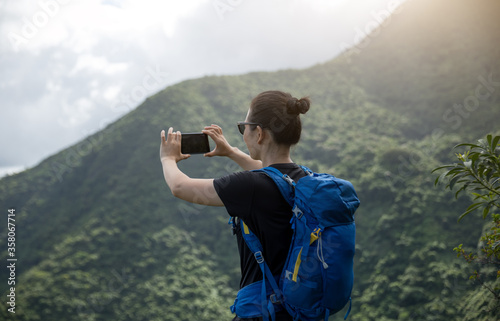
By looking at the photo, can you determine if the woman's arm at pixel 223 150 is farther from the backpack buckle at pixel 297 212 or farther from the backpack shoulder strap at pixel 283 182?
the backpack buckle at pixel 297 212

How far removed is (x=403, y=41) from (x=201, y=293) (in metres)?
15.5

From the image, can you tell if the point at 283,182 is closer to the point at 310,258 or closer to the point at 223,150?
the point at 310,258

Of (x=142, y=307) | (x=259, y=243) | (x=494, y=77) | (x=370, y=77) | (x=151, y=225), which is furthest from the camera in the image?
(x=370, y=77)

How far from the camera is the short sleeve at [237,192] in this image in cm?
143

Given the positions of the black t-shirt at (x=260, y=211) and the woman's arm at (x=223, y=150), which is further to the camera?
the woman's arm at (x=223, y=150)

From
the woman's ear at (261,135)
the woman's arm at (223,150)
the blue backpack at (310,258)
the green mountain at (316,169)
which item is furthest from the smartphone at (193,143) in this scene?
the green mountain at (316,169)

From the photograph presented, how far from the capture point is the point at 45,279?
37.2ft

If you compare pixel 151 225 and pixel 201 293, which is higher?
pixel 151 225

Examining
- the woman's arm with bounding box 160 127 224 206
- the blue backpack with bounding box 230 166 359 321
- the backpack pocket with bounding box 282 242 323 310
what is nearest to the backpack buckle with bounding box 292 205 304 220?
the blue backpack with bounding box 230 166 359 321

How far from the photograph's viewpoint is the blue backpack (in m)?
1.45

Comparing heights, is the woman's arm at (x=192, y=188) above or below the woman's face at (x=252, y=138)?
below

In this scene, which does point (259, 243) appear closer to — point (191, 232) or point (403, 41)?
point (191, 232)

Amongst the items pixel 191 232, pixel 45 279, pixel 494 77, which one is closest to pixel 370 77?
pixel 494 77

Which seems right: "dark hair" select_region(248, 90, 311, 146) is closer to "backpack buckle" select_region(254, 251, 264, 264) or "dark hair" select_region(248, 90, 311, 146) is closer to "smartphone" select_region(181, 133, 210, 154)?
"smartphone" select_region(181, 133, 210, 154)
